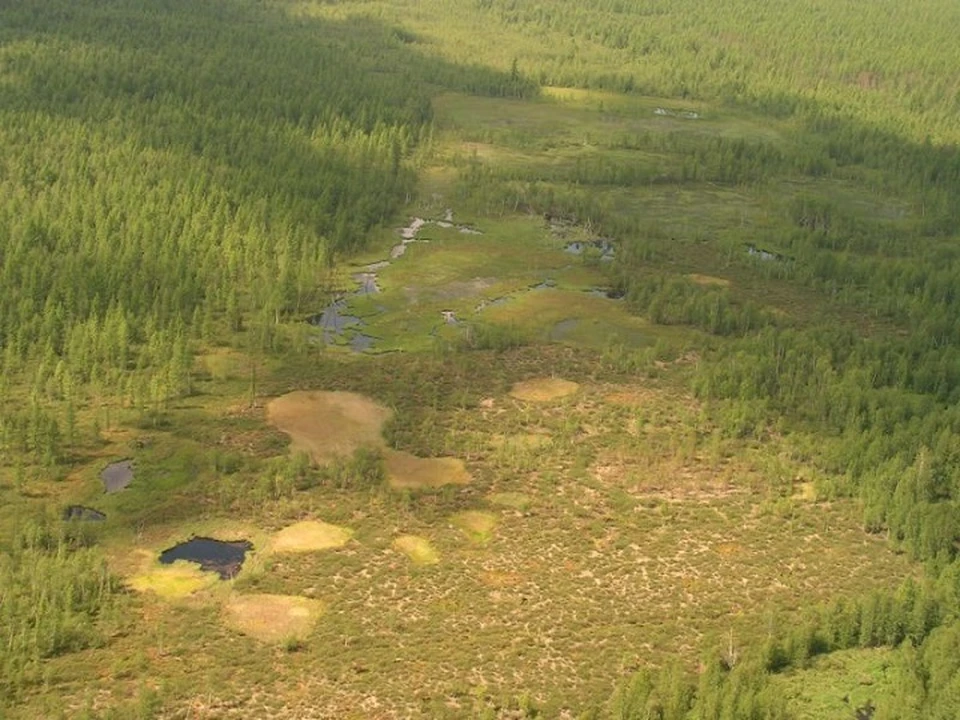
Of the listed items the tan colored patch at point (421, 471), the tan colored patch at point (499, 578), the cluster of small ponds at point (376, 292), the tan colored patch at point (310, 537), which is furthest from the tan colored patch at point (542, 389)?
the tan colored patch at point (499, 578)

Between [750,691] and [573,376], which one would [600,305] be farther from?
[750,691]

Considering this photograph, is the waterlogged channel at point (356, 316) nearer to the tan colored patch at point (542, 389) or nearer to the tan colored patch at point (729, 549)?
the tan colored patch at point (542, 389)

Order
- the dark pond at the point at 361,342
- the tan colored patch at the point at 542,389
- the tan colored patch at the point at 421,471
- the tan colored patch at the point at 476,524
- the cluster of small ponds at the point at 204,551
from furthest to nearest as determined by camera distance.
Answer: the dark pond at the point at 361,342 → the tan colored patch at the point at 542,389 → the tan colored patch at the point at 421,471 → the tan colored patch at the point at 476,524 → the cluster of small ponds at the point at 204,551

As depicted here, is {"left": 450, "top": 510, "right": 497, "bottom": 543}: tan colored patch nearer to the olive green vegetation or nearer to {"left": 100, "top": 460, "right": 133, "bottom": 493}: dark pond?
the olive green vegetation

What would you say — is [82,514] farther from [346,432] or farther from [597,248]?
[597,248]

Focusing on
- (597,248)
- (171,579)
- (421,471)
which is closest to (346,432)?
(421,471)

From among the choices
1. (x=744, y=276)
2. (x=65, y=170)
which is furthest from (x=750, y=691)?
(x=65, y=170)
